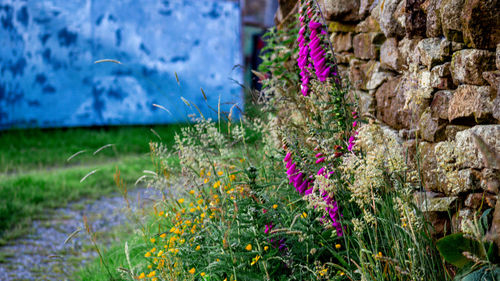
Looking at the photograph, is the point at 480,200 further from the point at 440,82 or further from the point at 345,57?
the point at 345,57

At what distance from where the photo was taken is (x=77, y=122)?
8.64m

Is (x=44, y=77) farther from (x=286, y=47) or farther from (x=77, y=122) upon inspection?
(x=286, y=47)

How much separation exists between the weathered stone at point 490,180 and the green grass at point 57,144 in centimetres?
487

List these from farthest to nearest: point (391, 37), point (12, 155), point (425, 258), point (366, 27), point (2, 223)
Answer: point (12, 155)
point (2, 223)
point (366, 27)
point (391, 37)
point (425, 258)

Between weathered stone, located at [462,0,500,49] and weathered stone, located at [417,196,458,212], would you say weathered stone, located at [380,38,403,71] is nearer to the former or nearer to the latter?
weathered stone, located at [462,0,500,49]

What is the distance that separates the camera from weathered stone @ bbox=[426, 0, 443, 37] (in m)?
2.17

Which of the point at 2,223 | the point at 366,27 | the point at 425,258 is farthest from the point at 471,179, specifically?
the point at 2,223

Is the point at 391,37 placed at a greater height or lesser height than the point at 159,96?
greater

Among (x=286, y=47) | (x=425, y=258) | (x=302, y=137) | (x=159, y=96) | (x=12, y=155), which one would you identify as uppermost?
(x=286, y=47)

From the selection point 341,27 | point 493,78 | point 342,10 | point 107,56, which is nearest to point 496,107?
point 493,78

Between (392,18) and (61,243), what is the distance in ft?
10.4

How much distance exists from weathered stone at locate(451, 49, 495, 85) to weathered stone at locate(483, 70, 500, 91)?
0.03m

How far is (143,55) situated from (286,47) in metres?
5.54

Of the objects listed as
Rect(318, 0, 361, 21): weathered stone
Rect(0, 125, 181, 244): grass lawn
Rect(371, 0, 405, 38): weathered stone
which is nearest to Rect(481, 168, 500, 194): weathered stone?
Rect(371, 0, 405, 38): weathered stone
